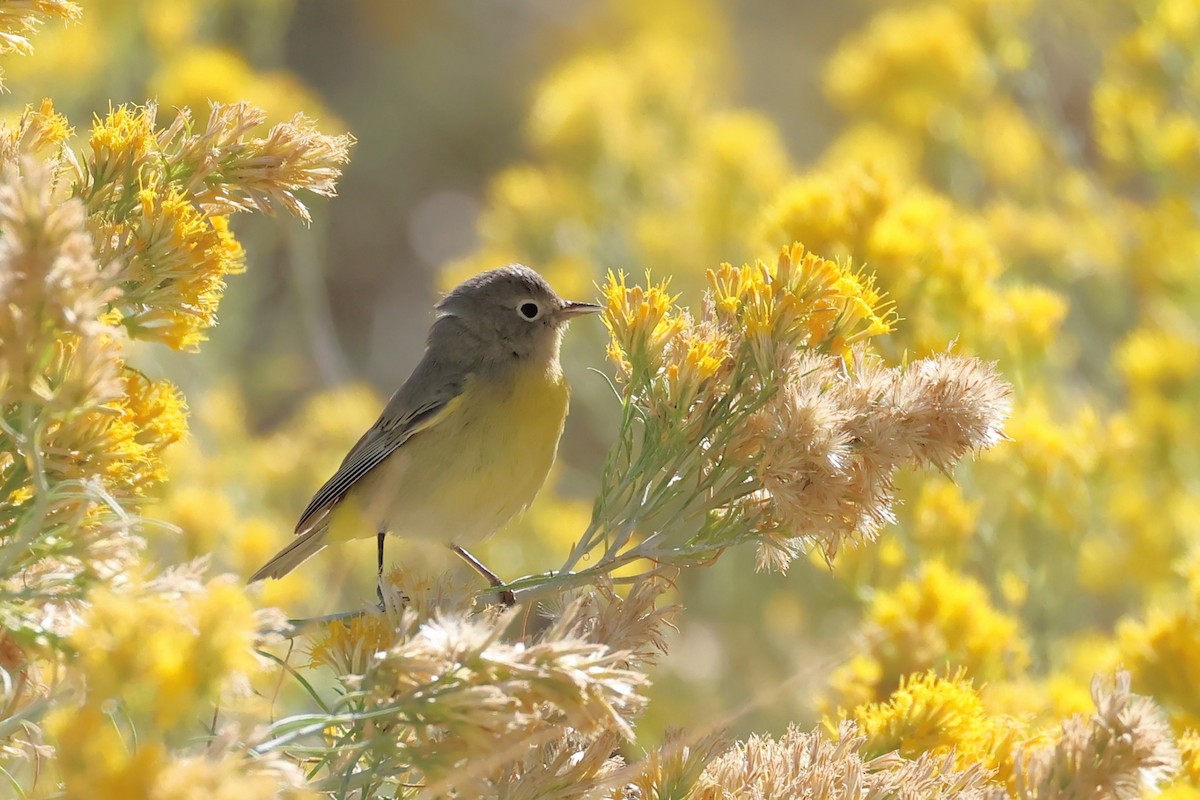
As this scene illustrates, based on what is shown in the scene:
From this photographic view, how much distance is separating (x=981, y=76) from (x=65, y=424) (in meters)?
5.10

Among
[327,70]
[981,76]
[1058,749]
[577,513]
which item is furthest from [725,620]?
[327,70]

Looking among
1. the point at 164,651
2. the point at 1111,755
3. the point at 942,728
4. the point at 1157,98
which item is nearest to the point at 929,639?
the point at 942,728

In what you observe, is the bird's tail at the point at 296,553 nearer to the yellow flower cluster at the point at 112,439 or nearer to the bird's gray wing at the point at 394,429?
the bird's gray wing at the point at 394,429

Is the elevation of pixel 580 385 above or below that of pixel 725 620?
above

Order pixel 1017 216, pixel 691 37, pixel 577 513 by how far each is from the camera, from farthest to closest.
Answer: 1. pixel 691 37
2. pixel 1017 216
3. pixel 577 513

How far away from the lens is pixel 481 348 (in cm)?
393

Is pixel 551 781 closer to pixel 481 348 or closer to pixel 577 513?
pixel 481 348

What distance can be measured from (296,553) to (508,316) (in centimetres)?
94

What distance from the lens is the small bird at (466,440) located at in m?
3.56

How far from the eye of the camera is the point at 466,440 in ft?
11.9

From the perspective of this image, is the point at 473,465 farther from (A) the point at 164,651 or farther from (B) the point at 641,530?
(A) the point at 164,651

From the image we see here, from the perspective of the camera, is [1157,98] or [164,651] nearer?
[164,651]

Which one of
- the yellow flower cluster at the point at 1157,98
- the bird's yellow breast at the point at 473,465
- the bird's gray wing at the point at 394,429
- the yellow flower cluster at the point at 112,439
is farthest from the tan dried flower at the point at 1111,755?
the yellow flower cluster at the point at 1157,98

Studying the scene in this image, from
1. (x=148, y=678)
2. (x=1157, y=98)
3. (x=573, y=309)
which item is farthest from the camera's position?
(x=1157, y=98)
